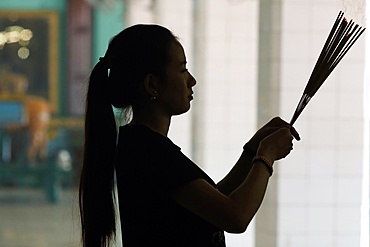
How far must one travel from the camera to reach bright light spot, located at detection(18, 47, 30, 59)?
13.5 feet

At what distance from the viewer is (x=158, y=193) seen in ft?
4.12

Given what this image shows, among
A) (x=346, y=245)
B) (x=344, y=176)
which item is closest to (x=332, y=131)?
(x=344, y=176)

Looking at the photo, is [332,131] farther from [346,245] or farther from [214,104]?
[214,104]

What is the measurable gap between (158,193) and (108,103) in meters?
0.20

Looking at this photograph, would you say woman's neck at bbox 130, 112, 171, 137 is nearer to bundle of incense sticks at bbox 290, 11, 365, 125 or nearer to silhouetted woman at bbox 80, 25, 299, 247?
silhouetted woman at bbox 80, 25, 299, 247

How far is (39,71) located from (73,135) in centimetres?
36

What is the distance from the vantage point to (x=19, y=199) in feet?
13.5

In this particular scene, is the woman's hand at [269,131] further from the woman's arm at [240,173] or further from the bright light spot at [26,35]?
the bright light spot at [26,35]

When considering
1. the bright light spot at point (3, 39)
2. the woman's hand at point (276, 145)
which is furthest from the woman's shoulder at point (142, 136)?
the bright light spot at point (3, 39)

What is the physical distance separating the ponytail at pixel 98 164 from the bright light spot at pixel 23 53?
2.79 m

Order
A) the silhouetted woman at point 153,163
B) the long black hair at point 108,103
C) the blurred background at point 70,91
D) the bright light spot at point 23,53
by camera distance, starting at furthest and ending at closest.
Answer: the bright light spot at point 23,53 < the blurred background at point 70,91 < the long black hair at point 108,103 < the silhouetted woman at point 153,163

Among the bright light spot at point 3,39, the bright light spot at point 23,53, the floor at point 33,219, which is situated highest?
the bright light spot at point 3,39

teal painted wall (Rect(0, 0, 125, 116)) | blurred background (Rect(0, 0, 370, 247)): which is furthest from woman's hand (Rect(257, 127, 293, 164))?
teal painted wall (Rect(0, 0, 125, 116))

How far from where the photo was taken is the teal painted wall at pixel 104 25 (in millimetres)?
4203
